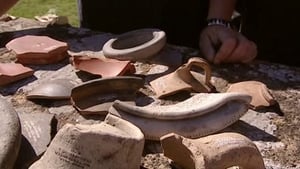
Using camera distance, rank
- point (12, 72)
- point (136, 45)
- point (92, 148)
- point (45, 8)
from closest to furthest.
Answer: point (92, 148) → point (12, 72) → point (136, 45) → point (45, 8)

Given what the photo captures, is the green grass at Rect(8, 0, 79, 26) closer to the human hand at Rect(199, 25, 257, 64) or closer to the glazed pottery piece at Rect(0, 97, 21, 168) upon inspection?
the human hand at Rect(199, 25, 257, 64)

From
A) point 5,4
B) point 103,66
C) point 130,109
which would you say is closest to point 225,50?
point 103,66

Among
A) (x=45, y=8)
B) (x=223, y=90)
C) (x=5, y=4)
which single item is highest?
(x=5, y=4)

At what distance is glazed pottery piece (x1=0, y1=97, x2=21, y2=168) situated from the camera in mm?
1014

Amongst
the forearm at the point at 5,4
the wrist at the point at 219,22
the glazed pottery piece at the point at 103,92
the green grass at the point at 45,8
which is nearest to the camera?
the glazed pottery piece at the point at 103,92

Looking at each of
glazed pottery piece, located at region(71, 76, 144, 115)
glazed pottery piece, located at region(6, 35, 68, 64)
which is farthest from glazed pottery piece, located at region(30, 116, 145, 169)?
glazed pottery piece, located at region(6, 35, 68, 64)

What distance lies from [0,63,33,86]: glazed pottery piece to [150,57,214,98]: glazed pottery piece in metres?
0.28

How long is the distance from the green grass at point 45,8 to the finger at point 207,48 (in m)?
1.43

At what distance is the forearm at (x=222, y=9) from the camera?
1.59 m

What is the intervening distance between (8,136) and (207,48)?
24.4 inches

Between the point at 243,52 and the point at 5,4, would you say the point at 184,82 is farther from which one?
the point at 5,4

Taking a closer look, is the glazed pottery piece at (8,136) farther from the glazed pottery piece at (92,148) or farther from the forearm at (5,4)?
the forearm at (5,4)

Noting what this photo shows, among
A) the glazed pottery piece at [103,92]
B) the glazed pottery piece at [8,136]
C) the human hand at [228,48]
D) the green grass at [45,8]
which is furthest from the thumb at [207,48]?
the green grass at [45,8]

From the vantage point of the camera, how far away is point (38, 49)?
1460 mm
